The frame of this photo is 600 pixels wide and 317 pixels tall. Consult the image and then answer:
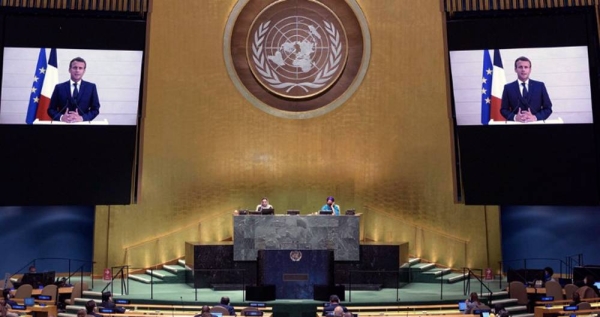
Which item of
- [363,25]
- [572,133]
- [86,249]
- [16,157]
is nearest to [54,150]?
[16,157]

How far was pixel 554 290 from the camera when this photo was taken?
1492cm

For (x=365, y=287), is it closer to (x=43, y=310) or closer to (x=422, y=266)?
(x=422, y=266)

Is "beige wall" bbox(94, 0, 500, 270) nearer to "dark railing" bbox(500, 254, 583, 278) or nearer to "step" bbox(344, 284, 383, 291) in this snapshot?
"dark railing" bbox(500, 254, 583, 278)

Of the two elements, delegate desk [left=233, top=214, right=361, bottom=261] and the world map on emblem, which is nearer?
delegate desk [left=233, top=214, right=361, bottom=261]

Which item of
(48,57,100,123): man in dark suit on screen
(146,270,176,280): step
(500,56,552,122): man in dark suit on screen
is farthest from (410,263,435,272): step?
(48,57,100,123): man in dark suit on screen

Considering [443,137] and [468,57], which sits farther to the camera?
[443,137]

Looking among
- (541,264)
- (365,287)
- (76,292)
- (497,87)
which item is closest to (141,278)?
(76,292)

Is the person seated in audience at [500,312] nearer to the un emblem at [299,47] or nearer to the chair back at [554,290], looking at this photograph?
the chair back at [554,290]

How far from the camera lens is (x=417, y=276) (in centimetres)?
1775

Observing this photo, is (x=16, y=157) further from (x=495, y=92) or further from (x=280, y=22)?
(x=495, y=92)

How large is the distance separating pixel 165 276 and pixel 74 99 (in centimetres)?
435

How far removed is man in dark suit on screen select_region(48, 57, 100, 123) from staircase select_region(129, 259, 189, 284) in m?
3.68

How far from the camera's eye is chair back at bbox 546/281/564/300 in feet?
48.9

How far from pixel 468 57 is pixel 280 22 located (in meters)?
4.79
